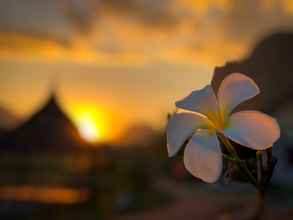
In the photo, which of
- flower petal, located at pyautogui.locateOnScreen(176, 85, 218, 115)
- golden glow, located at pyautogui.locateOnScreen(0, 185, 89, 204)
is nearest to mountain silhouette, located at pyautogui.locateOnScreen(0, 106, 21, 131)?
golden glow, located at pyautogui.locateOnScreen(0, 185, 89, 204)

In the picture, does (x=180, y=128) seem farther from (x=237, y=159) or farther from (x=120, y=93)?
(x=120, y=93)

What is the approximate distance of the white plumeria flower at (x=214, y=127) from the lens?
24 centimetres

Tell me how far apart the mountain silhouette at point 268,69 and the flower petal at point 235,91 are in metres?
0.06

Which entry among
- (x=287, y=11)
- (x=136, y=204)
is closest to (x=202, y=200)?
(x=136, y=204)

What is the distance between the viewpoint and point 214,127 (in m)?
0.26

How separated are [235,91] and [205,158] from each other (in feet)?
0.16

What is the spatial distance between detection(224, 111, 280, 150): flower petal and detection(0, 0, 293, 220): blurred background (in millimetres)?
84

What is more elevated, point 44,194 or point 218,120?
point 44,194

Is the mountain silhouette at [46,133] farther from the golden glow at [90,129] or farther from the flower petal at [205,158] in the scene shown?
the flower petal at [205,158]

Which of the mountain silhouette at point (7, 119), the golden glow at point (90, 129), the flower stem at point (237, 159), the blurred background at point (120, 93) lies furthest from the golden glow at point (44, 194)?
the flower stem at point (237, 159)

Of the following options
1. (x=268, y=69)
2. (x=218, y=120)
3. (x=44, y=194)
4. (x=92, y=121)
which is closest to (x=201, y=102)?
(x=218, y=120)

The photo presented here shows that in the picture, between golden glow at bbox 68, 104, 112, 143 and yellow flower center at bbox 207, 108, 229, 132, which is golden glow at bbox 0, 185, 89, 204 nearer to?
golden glow at bbox 68, 104, 112, 143

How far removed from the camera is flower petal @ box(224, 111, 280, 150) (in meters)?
0.24

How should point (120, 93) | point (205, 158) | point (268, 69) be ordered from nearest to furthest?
point (205, 158), point (268, 69), point (120, 93)
